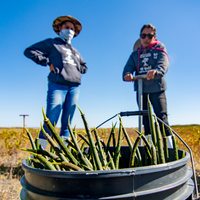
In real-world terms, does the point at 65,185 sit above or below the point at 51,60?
below

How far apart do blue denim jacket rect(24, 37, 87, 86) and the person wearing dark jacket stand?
606mm

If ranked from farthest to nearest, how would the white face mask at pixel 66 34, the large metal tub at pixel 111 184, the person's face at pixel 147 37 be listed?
the white face mask at pixel 66 34, the person's face at pixel 147 37, the large metal tub at pixel 111 184

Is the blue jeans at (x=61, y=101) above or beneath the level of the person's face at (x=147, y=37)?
beneath

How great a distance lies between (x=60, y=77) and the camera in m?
1.79

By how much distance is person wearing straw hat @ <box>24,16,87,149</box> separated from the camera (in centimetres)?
Answer: 177

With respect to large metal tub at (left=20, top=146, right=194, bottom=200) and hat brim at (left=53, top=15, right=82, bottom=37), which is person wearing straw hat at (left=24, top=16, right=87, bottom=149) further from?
large metal tub at (left=20, top=146, right=194, bottom=200)

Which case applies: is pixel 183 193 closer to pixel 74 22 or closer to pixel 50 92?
pixel 50 92

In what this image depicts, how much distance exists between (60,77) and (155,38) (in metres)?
1.29

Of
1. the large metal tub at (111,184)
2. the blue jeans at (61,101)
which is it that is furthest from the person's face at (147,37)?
the large metal tub at (111,184)

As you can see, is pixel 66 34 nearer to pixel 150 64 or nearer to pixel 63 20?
pixel 63 20

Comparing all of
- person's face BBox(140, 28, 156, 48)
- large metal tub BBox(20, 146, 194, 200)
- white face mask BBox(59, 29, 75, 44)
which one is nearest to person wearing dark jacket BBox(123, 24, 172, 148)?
person's face BBox(140, 28, 156, 48)

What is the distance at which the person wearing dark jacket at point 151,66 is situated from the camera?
177 centimetres

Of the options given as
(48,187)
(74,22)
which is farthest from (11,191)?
(74,22)

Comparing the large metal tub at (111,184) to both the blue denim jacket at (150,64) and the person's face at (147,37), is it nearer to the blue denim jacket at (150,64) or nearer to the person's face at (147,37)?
the blue denim jacket at (150,64)
